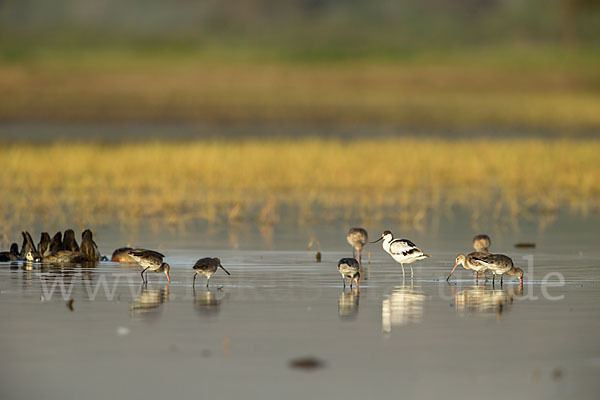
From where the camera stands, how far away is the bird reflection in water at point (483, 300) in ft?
42.2

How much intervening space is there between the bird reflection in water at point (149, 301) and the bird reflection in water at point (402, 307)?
2.15 m

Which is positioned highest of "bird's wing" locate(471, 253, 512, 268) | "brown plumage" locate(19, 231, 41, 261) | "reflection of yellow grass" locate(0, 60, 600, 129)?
"reflection of yellow grass" locate(0, 60, 600, 129)

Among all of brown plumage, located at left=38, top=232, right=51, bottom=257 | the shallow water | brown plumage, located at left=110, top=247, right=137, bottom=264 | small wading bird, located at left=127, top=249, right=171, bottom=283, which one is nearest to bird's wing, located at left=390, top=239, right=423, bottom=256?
the shallow water

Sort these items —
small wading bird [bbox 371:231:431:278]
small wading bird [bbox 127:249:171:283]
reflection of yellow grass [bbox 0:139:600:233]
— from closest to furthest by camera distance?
1. small wading bird [bbox 127:249:171:283]
2. small wading bird [bbox 371:231:431:278]
3. reflection of yellow grass [bbox 0:139:600:233]

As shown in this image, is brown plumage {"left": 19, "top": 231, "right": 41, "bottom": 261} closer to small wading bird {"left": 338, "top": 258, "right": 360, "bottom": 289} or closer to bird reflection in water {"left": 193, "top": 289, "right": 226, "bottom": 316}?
bird reflection in water {"left": 193, "top": 289, "right": 226, "bottom": 316}

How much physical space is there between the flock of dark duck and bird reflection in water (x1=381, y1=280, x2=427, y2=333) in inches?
22.5

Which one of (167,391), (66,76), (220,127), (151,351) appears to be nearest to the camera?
A: (167,391)

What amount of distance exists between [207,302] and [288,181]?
1868 centimetres

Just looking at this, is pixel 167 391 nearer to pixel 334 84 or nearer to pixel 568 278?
pixel 568 278

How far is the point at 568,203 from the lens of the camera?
1062 inches

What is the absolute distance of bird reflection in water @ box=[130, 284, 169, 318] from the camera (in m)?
12.7

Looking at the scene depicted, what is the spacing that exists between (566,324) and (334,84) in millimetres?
96865

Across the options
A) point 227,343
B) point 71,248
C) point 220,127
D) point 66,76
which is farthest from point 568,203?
point 66,76

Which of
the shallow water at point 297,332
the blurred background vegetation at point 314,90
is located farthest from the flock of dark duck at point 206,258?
the blurred background vegetation at point 314,90
